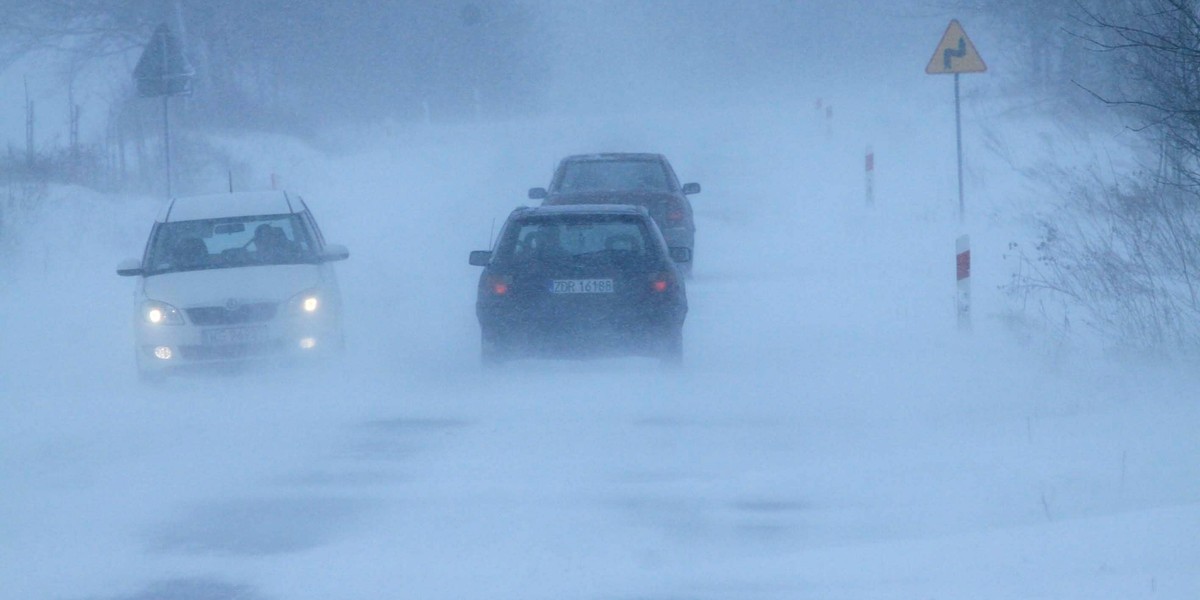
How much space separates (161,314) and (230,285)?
611mm

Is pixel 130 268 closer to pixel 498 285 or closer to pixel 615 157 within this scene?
pixel 498 285

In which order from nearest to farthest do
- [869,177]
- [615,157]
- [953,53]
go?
[953,53] < [615,157] < [869,177]

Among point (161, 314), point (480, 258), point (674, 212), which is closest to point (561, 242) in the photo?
point (480, 258)

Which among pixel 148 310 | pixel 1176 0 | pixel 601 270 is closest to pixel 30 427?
pixel 148 310

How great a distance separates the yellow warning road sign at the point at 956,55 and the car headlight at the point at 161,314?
1032 centimetres

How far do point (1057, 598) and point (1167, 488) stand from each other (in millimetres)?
2026

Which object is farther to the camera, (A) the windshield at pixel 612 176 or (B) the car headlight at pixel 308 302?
(A) the windshield at pixel 612 176

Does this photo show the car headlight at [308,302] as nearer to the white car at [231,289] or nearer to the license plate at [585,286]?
the white car at [231,289]

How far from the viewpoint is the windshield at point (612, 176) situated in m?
18.2

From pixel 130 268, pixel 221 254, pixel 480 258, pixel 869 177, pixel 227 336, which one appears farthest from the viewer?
pixel 869 177

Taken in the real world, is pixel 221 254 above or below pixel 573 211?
below

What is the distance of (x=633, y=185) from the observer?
59.9 ft

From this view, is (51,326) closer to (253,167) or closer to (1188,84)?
(1188,84)

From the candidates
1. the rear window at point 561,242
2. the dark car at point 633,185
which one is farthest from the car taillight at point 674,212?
the rear window at point 561,242
